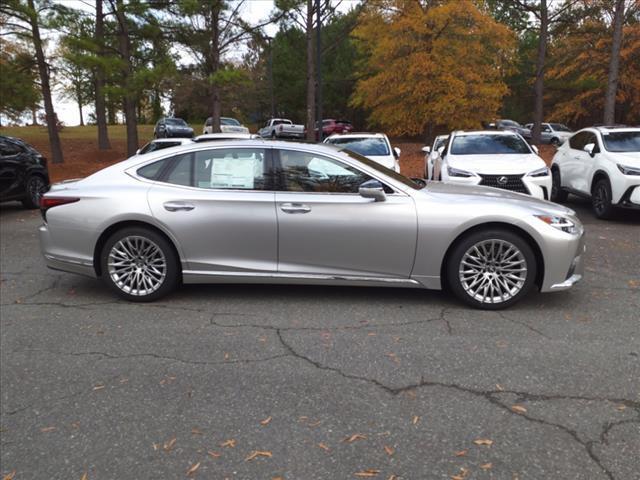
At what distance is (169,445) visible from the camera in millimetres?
2844

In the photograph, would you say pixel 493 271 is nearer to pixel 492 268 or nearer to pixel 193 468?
pixel 492 268

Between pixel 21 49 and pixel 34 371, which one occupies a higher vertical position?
pixel 21 49

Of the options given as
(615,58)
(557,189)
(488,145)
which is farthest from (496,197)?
(615,58)

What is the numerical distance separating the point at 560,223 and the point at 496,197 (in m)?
0.58

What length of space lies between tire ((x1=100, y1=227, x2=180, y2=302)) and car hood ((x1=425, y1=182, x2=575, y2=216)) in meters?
2.48

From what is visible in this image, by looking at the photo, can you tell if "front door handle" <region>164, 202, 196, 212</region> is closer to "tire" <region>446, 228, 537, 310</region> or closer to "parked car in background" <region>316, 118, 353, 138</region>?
"tire" <region>446, 228, 537, 310</region>

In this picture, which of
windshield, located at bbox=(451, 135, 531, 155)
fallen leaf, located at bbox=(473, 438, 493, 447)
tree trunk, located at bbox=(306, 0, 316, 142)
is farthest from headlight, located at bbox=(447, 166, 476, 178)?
tree trunk, located at bbox=(306, 0, 316, 142)

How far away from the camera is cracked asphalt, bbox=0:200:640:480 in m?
2.71

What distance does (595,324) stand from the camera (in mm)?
4480

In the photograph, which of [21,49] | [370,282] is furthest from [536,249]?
[21,49]

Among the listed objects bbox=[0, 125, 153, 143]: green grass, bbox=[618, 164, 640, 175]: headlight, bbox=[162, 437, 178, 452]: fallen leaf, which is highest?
bbox=[0, 125, 153, 143]: green grass

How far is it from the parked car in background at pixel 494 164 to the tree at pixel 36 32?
39.4 feet

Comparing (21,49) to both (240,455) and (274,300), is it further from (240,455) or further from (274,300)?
(240,455)

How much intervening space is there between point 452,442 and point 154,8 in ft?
58.1
